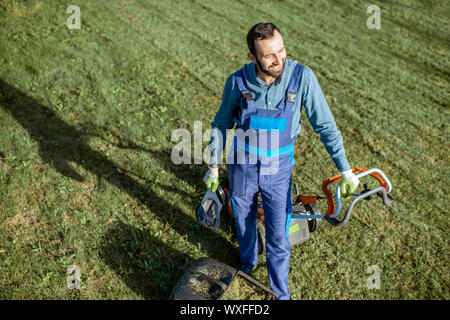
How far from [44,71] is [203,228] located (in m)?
5.14

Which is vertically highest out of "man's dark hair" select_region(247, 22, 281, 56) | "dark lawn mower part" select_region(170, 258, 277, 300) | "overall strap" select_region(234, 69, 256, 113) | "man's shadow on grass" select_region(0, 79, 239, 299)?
"man's dark hair" select_region(247, 22, 281, 56)

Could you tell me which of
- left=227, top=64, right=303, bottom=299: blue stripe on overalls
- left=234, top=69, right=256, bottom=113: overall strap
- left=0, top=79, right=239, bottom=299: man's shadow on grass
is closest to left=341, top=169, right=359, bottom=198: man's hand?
left=227, top=64, right=303, bottom=299: blue stripe on overalls

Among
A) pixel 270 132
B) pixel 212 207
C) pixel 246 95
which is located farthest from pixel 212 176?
pixel 246 95

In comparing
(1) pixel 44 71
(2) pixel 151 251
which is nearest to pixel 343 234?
(2) pixel 151 251

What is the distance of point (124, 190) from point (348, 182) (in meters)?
3.21

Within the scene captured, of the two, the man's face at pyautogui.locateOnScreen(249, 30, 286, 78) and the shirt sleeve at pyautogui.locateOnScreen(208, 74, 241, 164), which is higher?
the man's face at pyautogui.locateOnScreen(249, 30, 286, 78)

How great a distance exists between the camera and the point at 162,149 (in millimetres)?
5688

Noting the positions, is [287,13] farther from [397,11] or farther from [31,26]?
[31,26]

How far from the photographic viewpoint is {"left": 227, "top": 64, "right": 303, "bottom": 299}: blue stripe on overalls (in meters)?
3.04

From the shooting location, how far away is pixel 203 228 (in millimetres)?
4516

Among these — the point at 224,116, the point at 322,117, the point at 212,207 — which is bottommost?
the point at 212,207

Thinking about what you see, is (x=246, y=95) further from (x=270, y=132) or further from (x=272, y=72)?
(x=270, y=132)

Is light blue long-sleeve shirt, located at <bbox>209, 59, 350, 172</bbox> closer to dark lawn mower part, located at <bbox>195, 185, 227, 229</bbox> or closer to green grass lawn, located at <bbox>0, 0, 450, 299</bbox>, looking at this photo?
dark lawn mower part, located at <bbox>195, 185, 227, 229</bbox>

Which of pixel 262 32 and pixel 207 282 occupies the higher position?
pixel 262 32
